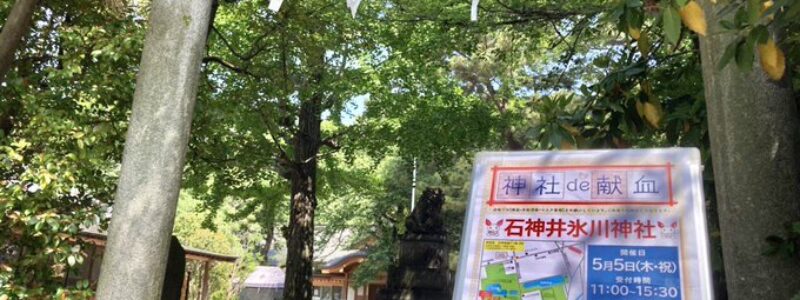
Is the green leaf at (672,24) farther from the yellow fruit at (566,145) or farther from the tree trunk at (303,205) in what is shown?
the tree trunk at (303,205)

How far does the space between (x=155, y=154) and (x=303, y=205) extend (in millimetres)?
9750

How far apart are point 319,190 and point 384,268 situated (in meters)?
6.43

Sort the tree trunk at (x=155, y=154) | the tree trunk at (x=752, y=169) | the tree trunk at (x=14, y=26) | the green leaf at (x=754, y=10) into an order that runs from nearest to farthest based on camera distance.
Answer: the green leaf at (x=754, y=10) < the tree trunk at (x=752, y=169) < the tree trunk at (x=155, y=154) < the tree trunk at (x=14, y=26)

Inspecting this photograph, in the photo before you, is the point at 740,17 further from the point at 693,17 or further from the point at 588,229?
the point at 588,229

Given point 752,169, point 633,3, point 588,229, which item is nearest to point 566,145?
point 752,169

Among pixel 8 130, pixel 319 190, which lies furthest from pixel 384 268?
pixel 8 130

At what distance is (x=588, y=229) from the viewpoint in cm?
226

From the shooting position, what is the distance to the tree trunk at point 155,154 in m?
3.54

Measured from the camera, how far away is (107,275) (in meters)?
3.56

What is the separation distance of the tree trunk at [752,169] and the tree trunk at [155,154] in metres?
2.91

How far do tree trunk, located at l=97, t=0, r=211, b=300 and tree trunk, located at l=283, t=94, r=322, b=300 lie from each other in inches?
333

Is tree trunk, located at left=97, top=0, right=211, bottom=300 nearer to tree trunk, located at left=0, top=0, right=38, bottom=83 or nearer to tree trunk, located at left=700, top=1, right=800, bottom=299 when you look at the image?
tree trunk, located at left=0, top=0, right=38, bottom=83

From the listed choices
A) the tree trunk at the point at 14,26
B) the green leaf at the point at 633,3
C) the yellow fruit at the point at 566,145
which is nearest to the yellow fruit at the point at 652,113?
the yellow fruit at the point at 566,145

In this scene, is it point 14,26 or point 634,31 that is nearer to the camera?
point 634,31
